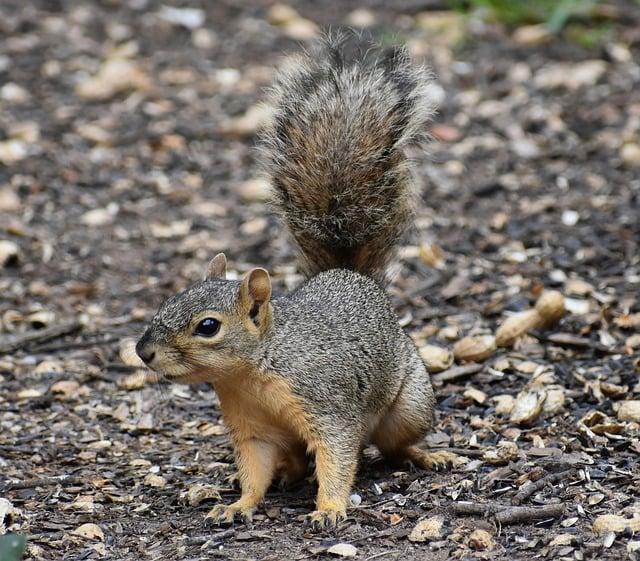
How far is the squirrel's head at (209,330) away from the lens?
3.37 meters

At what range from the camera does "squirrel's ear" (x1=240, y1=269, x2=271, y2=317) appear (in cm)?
356

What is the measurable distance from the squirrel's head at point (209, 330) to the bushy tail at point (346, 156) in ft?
2.14

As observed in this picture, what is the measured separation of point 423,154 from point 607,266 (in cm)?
152

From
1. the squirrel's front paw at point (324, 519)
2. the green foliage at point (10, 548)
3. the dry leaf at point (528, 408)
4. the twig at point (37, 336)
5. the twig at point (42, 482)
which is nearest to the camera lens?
the green foliage at point (10, 548)

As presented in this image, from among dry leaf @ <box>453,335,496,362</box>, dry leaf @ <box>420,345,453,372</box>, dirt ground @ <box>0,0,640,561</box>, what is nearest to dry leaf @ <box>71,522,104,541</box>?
dirt ground @ <box>0,0,640,561</box>

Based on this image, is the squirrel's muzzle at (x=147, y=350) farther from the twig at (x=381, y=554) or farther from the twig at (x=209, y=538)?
the twig at (x=381, y=554)

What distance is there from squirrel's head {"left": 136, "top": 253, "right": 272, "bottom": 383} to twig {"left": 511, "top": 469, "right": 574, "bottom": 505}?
917mm

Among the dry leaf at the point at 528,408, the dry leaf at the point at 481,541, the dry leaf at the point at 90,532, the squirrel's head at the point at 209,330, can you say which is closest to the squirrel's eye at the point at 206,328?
the squirrel's head at the point at 209,330

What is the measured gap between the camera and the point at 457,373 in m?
4.64

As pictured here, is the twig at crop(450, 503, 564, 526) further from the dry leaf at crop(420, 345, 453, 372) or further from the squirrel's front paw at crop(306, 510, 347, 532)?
the dry leaf at crop(420, 345, 453, 372)

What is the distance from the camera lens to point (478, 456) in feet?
13.0

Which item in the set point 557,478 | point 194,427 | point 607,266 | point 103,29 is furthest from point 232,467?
point 103,29

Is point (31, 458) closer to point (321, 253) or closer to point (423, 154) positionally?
point (321, 253)

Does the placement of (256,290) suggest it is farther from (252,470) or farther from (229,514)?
(229,514)
